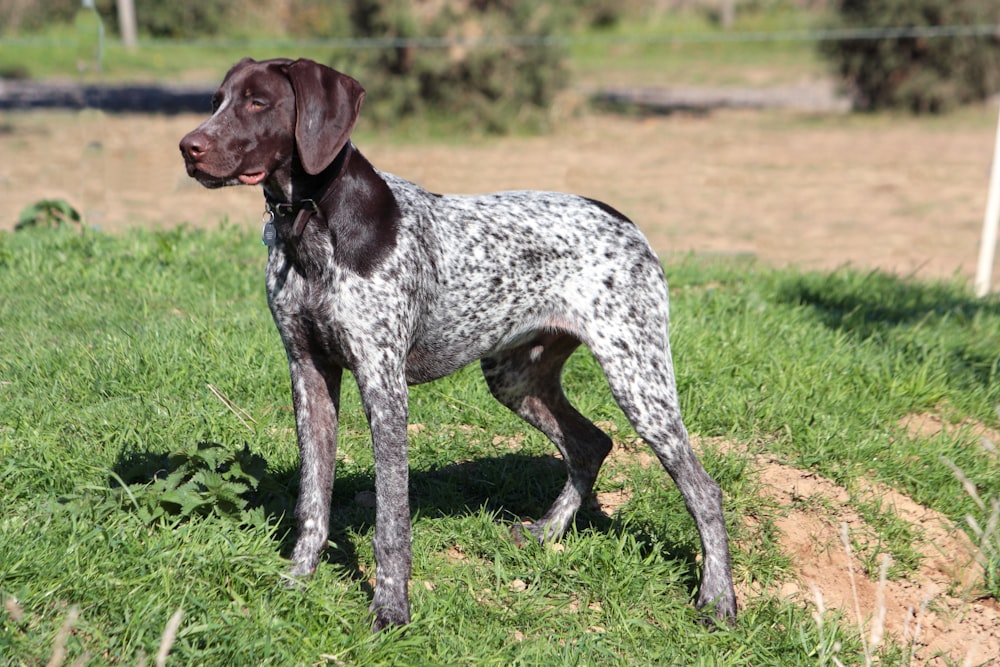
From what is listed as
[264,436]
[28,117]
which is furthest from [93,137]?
[264,436]

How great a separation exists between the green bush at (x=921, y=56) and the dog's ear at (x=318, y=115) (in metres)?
17.2

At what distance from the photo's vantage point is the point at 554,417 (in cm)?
459

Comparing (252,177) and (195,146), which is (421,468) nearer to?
(252,177)

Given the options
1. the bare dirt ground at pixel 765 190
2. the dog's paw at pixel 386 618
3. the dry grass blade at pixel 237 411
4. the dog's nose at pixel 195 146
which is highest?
the dog's nose at pixel 195 146

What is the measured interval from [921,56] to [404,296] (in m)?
17.5

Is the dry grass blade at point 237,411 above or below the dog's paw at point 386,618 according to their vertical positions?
above

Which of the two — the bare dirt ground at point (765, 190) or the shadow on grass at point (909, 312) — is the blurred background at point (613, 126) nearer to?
the bare dirt ground at point (765, 190)

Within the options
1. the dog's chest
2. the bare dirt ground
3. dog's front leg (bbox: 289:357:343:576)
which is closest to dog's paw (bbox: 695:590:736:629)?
the bare dirt ground

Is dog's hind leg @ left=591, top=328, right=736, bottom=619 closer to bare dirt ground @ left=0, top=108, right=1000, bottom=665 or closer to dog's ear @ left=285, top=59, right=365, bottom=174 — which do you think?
bare dirt ground @ left=0, top=108, right=1000, bottom=665

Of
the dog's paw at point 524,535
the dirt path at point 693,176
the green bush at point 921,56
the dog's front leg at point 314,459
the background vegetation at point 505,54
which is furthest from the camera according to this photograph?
the green bush at point 921,56

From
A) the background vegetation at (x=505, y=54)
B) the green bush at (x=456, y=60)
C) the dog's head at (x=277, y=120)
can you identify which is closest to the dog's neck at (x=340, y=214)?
the dog's head at (x=277, y=120)

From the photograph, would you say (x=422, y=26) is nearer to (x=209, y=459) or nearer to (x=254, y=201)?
(x=254, y=201)

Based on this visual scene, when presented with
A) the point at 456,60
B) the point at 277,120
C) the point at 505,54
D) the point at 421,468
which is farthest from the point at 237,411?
the point at 505,54

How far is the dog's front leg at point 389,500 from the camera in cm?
371
